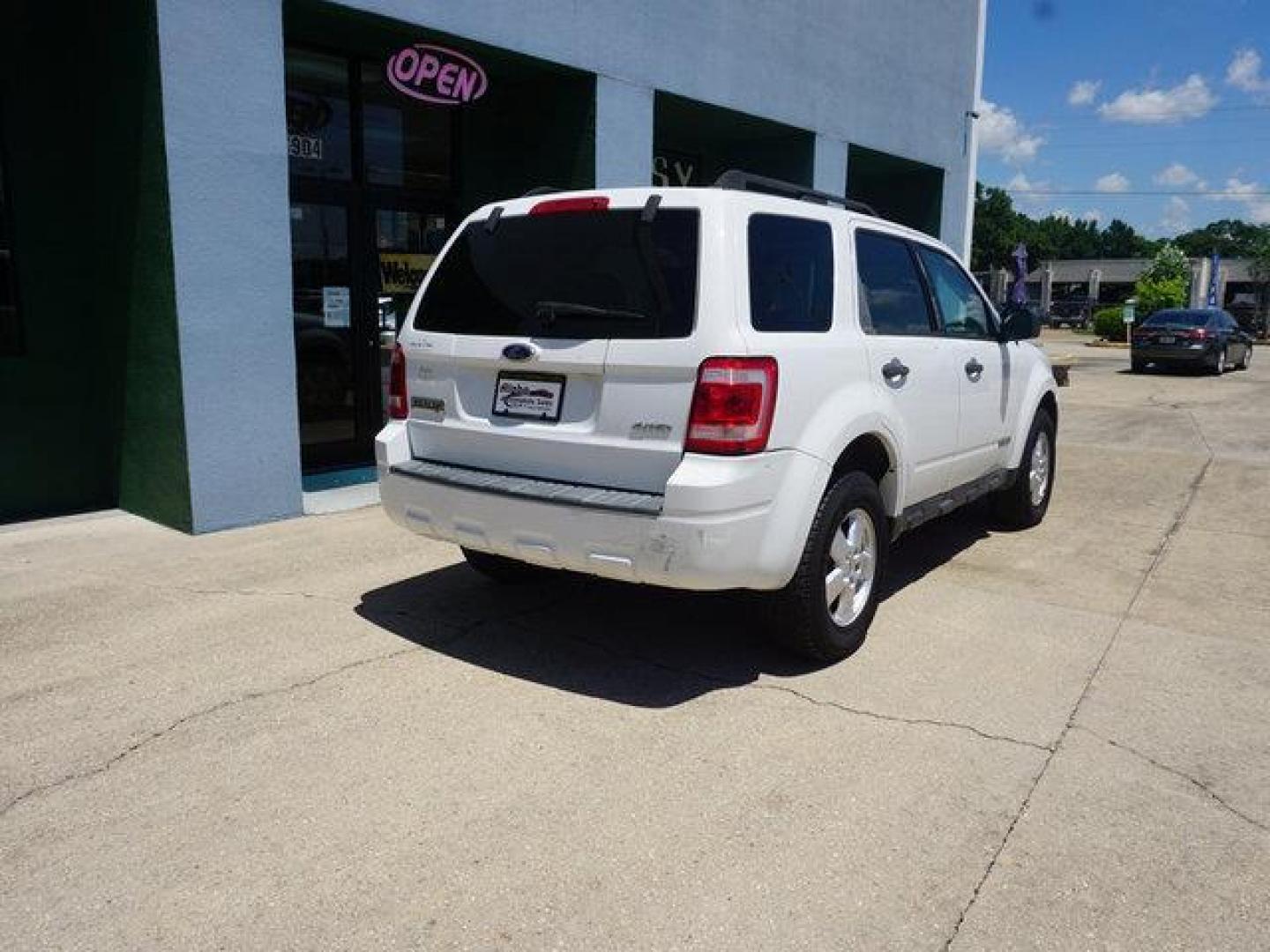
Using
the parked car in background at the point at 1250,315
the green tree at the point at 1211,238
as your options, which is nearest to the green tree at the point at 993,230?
the green tree at the point at 1211,238

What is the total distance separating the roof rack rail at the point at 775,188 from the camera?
4238 mm

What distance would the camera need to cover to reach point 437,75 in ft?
25.5

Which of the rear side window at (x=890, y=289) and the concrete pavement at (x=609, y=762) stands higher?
the rear side window at (x=890, y=289)

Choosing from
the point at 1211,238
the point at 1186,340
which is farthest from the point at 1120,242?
the point at 1186,340

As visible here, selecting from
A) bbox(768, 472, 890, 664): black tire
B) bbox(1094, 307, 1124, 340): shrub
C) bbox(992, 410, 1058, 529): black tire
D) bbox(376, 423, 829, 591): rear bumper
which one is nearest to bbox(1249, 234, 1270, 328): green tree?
bbox(1094, 307, 1124, 340): shrub

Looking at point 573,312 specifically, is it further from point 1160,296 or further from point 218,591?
point 1160,296

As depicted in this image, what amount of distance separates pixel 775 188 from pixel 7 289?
5.17 meters

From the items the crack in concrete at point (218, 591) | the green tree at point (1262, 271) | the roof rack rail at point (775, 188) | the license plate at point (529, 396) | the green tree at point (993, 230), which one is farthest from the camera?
the green tree at point (993, 230)

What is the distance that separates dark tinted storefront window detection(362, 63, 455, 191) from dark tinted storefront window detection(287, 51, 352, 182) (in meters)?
0.20

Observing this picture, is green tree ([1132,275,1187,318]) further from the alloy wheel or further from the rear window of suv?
the rear window of suv

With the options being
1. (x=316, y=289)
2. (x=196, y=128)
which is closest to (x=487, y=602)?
(x=196, y=128)

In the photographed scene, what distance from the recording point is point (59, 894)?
2.69 m

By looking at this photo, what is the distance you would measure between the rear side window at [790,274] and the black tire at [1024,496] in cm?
294

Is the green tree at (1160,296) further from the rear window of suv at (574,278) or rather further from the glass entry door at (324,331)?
the rear window of suv at (574,278)
